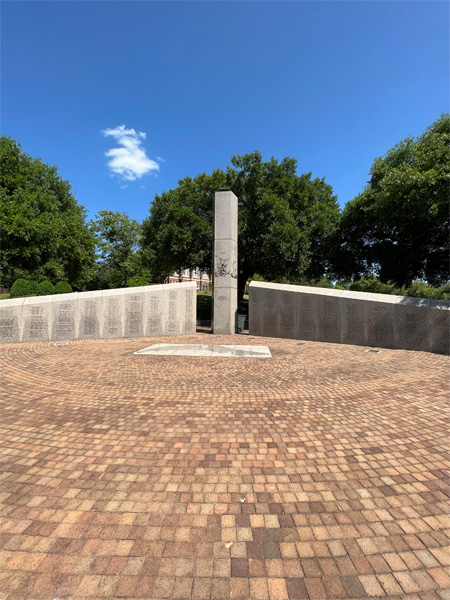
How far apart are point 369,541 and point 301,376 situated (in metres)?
4.38

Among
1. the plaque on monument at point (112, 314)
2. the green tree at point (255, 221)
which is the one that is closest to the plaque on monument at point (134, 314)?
the plaque on monument at point (112, 314)

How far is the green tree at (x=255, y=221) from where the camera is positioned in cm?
1928

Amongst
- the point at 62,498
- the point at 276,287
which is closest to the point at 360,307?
the point at 276,287

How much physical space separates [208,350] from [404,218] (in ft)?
43.8

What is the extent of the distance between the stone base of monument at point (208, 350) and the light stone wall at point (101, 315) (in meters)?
2.82

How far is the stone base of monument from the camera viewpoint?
8781 mm

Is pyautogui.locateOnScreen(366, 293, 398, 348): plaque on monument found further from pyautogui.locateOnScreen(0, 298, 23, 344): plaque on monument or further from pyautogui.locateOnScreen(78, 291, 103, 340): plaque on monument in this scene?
pyautogui.locateOnScreen(0, 298, 23, 344): plaque on monument

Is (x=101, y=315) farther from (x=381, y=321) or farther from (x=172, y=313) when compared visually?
(x=381, y=321)

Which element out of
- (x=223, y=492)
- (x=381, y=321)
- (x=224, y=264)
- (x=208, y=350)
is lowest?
(x=223, y=492)

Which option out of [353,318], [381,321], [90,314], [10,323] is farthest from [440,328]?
[10,323]

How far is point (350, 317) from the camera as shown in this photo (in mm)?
11203

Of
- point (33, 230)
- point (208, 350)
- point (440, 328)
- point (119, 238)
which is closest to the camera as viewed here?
point (208, 350)

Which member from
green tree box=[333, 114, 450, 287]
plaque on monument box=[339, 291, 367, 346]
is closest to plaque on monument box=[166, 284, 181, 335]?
plaque on monument box=[339, 291, 367, 346]

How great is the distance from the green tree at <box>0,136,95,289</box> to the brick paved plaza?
2045 centimetres
